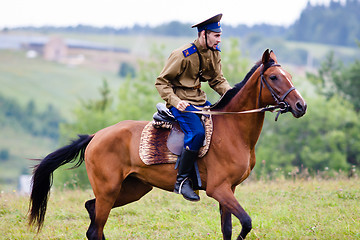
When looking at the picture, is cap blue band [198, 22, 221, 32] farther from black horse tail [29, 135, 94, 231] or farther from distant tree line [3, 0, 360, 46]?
distant tree line [3, 0, 360, 46]

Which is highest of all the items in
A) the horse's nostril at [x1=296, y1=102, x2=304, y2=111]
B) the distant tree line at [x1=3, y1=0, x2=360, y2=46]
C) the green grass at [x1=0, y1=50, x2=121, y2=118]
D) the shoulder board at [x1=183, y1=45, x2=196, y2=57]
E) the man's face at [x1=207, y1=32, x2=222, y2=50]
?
the man's face at [x1=207, y1=32, x2=222, y2=50]

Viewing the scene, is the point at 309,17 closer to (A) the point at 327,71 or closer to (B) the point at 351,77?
(A) the point at 327,71

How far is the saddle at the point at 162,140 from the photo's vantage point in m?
6.60

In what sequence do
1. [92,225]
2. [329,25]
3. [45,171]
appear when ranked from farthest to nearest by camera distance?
[329,25], [45,171], [92,225]

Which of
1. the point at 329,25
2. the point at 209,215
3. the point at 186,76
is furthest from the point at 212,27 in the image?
the point at 329,25

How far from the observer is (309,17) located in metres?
189

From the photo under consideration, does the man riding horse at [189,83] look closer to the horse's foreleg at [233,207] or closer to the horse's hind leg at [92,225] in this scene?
the horse's foreleg at [233,207]

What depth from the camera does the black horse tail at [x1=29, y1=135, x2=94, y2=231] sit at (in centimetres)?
744

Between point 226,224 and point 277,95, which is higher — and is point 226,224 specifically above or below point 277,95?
below

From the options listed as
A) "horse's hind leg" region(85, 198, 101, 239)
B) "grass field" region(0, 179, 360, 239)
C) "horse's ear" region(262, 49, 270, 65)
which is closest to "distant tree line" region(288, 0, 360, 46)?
"grass field" region(0, 179, 360, 239)

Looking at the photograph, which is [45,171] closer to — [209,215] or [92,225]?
[92,225]

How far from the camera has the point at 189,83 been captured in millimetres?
6648

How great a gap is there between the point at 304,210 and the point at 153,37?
15984 centimetres

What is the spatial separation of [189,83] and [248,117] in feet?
3.28
